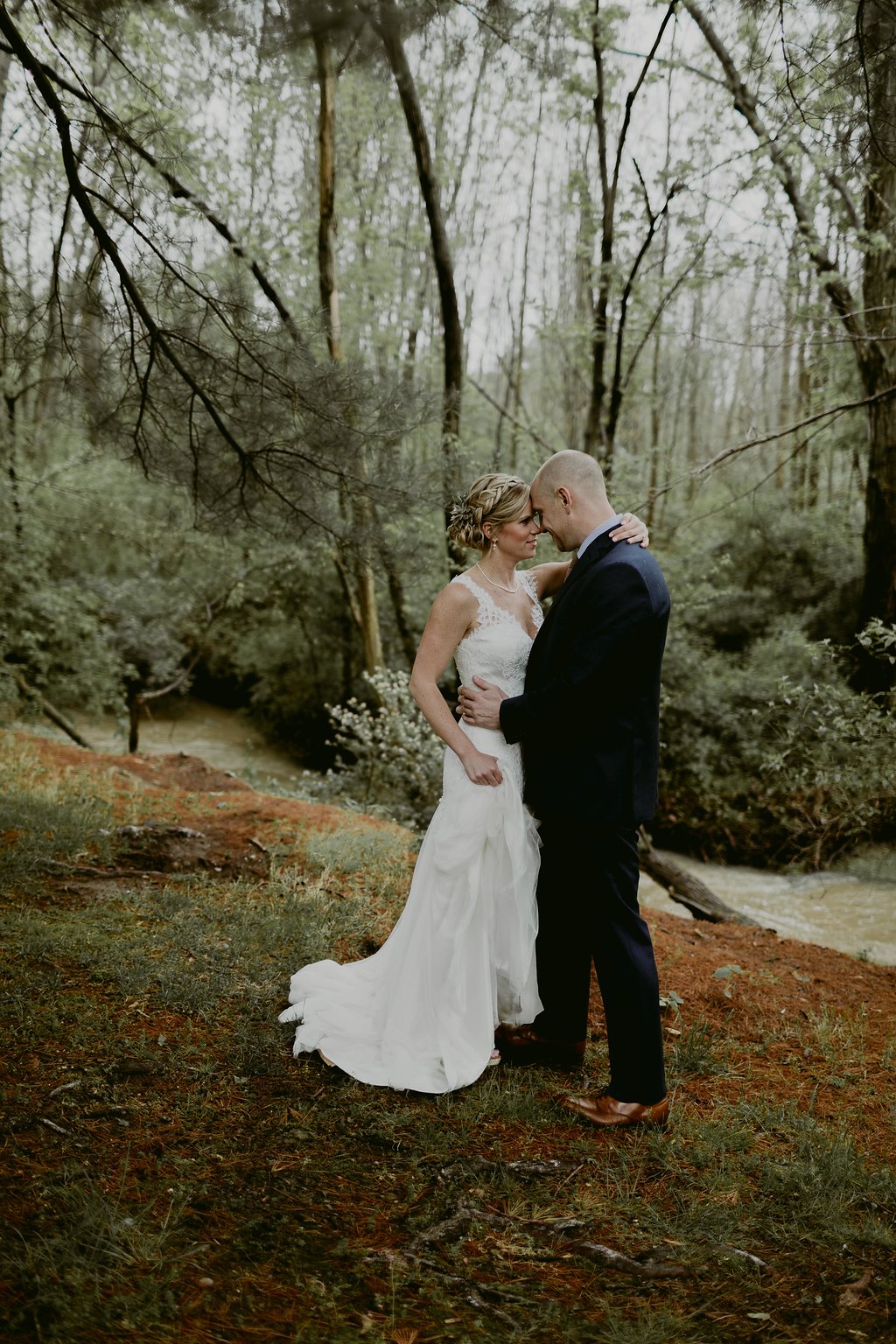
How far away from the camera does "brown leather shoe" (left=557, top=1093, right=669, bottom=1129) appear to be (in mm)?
2918

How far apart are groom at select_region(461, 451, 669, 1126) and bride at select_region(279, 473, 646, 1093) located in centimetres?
22

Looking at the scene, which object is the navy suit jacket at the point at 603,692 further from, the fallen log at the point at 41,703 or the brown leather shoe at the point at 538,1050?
the fallen log at the point at 41,703

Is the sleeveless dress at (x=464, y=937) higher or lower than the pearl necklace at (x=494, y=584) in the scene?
lower

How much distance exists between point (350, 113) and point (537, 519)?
10.2m

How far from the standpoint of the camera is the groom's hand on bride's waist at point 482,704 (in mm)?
3336

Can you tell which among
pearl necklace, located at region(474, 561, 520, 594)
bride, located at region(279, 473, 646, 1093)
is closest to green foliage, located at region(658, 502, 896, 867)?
pearl necklace, located at region(474, 561, 520, 594)

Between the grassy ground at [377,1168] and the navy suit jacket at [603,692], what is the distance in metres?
1.08

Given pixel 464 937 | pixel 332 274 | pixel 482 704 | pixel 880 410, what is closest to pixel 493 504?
pixel 482 704

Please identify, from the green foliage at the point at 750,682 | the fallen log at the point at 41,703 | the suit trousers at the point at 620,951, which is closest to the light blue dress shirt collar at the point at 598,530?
the suit trousers at the point at 620,951

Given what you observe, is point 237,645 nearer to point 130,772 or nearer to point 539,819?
point 130,772

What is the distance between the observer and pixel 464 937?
3.26 m

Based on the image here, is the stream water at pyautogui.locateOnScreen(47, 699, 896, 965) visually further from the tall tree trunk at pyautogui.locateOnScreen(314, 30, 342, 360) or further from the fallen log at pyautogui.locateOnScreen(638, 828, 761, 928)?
the tall tree trunk at pyautogui.locateOnScreen(314, 30, 342, 360)

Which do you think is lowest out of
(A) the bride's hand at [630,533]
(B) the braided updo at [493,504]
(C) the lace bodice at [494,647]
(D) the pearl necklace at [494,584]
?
(C) the lace bodice at [494,647]

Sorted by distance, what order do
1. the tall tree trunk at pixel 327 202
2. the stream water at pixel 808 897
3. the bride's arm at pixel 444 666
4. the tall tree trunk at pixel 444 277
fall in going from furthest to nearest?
the tall tree trunk at pixel 327 202, the stream water at pixel 808 897, the tall tree trunk at pixel 444 277, the bride's arm at pixel 444 666
